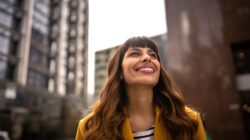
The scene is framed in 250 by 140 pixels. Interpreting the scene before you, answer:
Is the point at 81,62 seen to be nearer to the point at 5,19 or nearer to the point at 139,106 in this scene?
the point at 5,19

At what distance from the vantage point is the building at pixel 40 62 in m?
24.0

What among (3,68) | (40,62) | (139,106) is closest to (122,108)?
(139,106)

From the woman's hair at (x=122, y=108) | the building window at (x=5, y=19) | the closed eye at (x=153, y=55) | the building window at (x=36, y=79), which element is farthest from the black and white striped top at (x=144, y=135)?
the building window at (x=36, y=79)

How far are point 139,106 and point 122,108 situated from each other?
135mm

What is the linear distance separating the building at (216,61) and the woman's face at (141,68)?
687cm

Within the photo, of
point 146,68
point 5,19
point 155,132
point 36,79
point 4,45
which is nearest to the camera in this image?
point 155,132

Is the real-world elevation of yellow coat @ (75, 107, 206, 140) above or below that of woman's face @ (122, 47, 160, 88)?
below

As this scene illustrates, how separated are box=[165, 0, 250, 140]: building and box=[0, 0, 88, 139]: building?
59.7 feet

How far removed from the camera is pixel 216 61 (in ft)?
28.2

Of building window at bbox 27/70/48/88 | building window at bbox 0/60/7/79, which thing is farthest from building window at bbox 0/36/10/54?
building window at bbox 27/70/48/88

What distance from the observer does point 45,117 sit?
25.7 metres

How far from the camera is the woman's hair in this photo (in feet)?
5.48

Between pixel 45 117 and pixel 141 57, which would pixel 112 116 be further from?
pixel 45 117

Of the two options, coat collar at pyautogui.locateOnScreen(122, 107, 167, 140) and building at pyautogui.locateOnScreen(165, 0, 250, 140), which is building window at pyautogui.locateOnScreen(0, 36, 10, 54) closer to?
building at pyautogui.locateOnScreen(165, 0, 250, 140)
